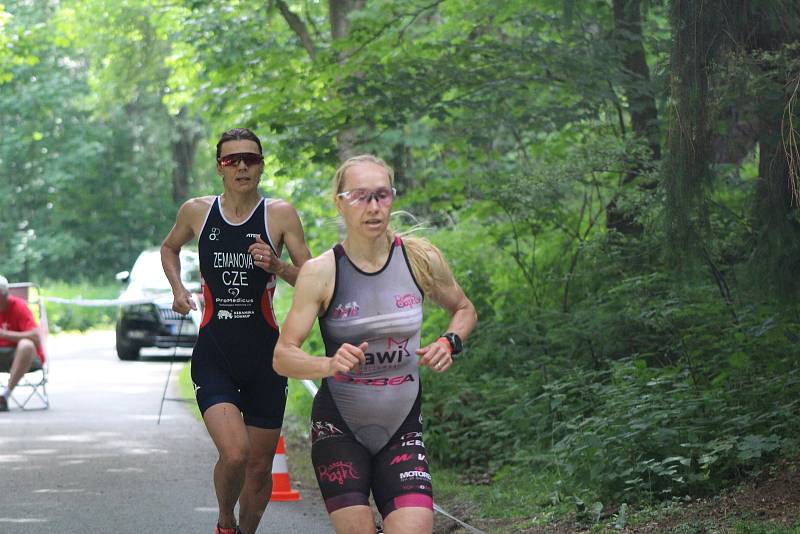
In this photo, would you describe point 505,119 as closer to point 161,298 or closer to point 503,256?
point 503,256

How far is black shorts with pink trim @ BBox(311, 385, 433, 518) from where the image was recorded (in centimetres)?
520

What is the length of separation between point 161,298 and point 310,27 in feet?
18.9

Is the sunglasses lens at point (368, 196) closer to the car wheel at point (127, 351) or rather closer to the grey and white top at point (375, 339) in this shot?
the grey and white top at point (375, 339)

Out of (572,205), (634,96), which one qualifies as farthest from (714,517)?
(572,205)

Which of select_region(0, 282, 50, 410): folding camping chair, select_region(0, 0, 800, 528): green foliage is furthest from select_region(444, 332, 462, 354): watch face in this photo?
select_region(0, 282, 50, 410): folding camping chair

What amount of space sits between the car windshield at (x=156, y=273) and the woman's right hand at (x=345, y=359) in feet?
66.3

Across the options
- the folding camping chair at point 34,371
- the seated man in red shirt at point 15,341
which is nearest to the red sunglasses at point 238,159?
the seated man in red shirt at point 15,341

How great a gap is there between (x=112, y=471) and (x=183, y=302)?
474 centimetres

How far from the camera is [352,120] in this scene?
14227 millimetres

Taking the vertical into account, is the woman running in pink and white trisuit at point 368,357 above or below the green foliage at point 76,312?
above

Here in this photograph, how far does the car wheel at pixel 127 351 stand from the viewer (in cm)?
2669

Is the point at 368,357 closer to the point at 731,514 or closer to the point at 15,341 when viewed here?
the point at 731,514

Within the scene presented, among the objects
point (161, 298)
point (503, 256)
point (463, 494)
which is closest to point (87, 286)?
point (161, 298)

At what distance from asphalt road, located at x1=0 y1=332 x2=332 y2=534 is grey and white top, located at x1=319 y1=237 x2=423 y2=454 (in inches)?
147
